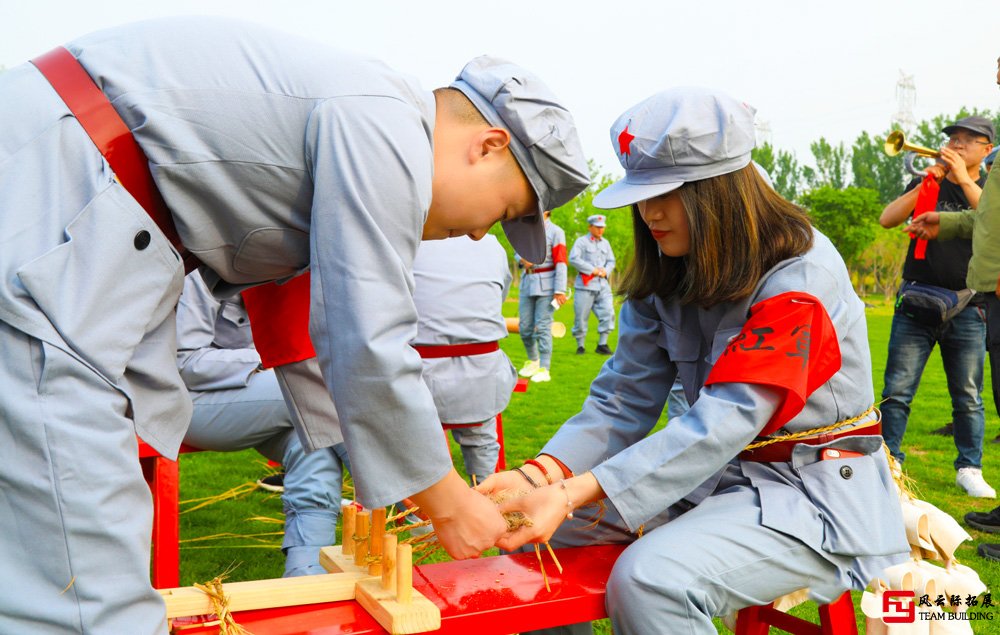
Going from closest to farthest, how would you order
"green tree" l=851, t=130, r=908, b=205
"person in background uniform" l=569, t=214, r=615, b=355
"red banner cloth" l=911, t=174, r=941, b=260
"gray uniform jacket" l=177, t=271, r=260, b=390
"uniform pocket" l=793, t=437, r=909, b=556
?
"uniform pocket" l=793, t=437, r=909, b=556 → "gray uniform jacket" l=177, t=271, r=260, b=390 → "red banner cloth" l=911, t=174, r=941, b=260 → "person in background uniform" l=569, t=214, r=615, b=355 → "green tree" l=851, t=130, r=908, b=205

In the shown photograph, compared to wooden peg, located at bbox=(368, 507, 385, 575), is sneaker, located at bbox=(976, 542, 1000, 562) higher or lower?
lower

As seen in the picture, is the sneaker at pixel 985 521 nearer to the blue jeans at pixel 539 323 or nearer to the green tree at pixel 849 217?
the blue jeans at pixel 539 323

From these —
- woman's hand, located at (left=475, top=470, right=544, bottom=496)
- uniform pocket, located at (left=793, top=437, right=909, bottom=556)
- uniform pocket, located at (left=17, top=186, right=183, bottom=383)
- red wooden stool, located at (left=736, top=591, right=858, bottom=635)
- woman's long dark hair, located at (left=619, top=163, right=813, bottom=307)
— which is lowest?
red wooden stool, located at (left=736, top=591, right=858, bottom=635)

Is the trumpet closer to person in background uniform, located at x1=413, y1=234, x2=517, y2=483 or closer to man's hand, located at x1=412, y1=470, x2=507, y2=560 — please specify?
person in background uniform, located at x1=413, y1=234, x2=517, y2=483

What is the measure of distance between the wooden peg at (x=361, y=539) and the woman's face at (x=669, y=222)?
118 cm

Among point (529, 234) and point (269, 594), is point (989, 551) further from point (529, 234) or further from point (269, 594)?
point (269, 594)

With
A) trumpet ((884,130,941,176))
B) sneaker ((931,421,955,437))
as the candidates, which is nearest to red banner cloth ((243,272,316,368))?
trumpet ((884,130,941,176))

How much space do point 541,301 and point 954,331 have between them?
688cm

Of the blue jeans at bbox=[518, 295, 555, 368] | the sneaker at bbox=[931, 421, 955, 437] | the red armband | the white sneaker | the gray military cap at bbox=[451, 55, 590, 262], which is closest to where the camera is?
the gray military cap at bbox=[451, 55, 590, 262]

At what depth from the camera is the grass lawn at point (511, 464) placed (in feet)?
14.8

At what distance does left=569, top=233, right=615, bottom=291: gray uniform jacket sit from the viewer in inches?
577

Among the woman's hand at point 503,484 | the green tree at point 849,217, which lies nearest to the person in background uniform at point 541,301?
the woman's hand at point 503,484

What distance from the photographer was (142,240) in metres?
1.61

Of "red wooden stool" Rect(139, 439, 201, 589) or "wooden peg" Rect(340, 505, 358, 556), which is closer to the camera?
"wooden peg" Rect(340, 505, 358, 556)
